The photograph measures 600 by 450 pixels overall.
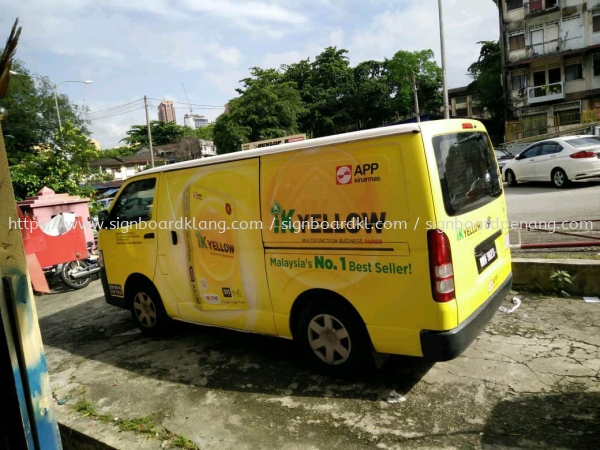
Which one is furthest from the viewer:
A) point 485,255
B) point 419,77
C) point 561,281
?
point 419,77

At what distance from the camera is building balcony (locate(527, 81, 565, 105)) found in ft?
103

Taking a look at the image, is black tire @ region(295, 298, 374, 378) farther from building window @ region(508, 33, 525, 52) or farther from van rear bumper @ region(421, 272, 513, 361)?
building window @ region(508, 33, 525, 52)

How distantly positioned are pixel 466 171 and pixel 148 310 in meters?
3.89

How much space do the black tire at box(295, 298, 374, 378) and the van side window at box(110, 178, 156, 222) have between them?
235 cm

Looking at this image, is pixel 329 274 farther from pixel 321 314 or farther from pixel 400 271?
pixel 400 271

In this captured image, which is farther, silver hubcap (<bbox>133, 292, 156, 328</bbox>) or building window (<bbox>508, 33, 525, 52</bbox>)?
building window (<bbox>508, 33, 525, 52</bbox>)

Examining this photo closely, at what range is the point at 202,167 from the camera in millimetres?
4285

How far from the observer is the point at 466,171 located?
11.1 feet

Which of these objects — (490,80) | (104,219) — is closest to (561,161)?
(104,219)

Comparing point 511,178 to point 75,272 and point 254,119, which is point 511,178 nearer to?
point 75,272

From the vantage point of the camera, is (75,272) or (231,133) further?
(231,133)

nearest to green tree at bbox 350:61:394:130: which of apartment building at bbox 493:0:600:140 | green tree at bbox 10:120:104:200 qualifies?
apartment building at bbox 493:0:600:140

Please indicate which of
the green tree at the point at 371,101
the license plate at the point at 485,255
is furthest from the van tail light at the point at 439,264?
the green tree at the point at 371,101

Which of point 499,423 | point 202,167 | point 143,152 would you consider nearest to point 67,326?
point 202,167
